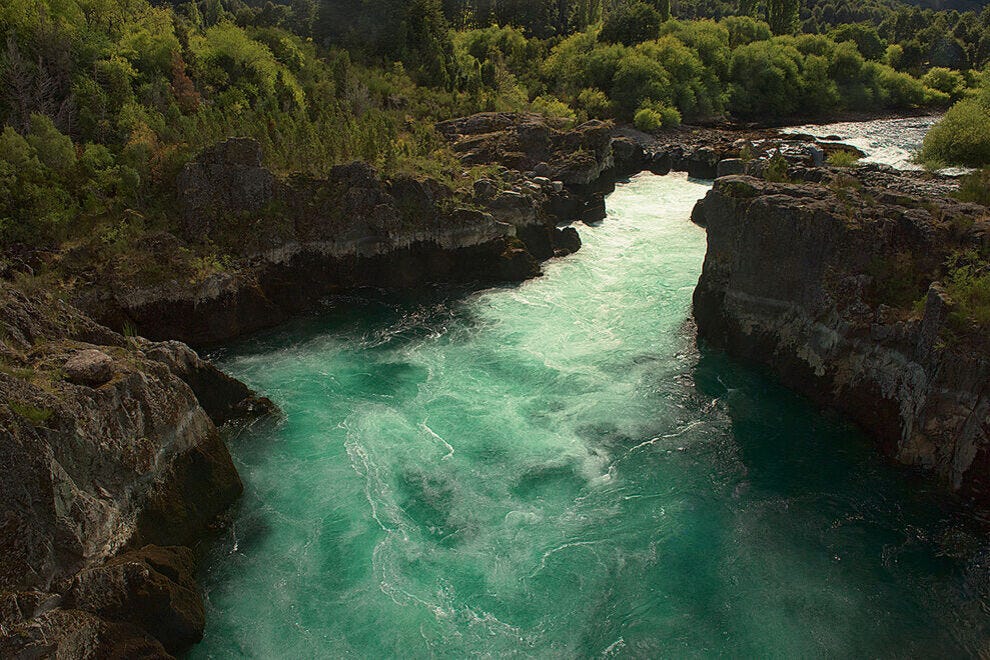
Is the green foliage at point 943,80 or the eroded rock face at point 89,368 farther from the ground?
the eroded rock face at point 89,368

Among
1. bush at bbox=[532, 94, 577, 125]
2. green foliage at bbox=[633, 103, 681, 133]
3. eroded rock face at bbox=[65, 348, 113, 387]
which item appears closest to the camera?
eroded rock face at bbox=[65, 348, 113, 387]

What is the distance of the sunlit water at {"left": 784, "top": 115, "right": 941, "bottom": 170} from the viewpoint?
55.3 m

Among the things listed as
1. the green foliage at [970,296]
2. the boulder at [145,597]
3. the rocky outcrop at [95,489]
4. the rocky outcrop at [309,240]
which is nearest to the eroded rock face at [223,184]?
the rocky outcrop at [309,240]

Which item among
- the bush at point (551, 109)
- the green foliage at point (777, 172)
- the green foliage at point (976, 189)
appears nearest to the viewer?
the green foliage at point (976, 189)

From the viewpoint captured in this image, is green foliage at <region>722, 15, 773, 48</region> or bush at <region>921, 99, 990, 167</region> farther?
green foliage at <region>722, 15, 773, 48</region>

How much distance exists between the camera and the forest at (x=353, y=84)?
3077cm

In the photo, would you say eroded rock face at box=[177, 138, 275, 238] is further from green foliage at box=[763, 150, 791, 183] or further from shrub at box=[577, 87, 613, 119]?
shrub at box=[577, 87, 613, 119]

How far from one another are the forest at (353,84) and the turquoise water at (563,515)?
36.2 feet

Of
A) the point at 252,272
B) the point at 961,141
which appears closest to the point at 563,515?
the point at 252,272

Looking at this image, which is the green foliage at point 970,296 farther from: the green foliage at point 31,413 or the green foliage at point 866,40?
the green foliage at point 866,40

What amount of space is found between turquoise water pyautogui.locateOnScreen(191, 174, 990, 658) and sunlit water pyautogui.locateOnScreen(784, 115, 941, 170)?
36.7m

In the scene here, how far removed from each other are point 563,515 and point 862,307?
12988mm

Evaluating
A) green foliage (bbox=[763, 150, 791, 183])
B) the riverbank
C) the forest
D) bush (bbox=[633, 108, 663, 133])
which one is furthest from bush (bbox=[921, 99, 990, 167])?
bush (bbox=[633, 108, 663, 133])

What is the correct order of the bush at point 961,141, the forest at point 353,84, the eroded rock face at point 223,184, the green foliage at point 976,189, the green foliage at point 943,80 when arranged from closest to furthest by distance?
1. the green foliage at point 976,189
2. the forest at point 353,84
3. the bush at point 961,141
4. the eroded rock face at point 223,184
5. the green foliage at point 943,80
